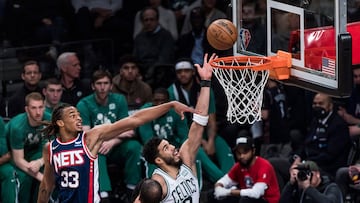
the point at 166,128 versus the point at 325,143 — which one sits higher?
the point at 166,128

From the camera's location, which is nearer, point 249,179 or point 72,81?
point 249,179

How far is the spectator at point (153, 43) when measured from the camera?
47.4 feet

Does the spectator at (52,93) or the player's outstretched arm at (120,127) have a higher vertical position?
the spectator at (52,93)

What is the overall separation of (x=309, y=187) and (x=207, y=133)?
6.83 ft

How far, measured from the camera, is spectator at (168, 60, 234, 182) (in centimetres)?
1278

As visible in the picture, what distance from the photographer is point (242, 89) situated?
1016cm

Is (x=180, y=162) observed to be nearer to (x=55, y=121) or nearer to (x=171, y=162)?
(x=171, y=162)

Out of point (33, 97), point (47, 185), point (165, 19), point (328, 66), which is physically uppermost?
point (165, 19)

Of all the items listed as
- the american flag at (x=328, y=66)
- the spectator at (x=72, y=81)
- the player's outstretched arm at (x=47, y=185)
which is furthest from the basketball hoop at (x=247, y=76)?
the spectator at (x=72, y=81)

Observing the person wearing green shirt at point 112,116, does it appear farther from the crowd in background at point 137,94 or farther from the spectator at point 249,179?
the spectator at point 249,179

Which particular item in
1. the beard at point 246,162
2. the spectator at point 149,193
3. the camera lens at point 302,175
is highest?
the spectator at point 149,193

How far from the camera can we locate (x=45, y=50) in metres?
14.1

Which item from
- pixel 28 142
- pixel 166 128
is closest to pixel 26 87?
pixel 28 142

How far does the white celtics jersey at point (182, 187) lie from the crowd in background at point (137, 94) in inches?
57.3
